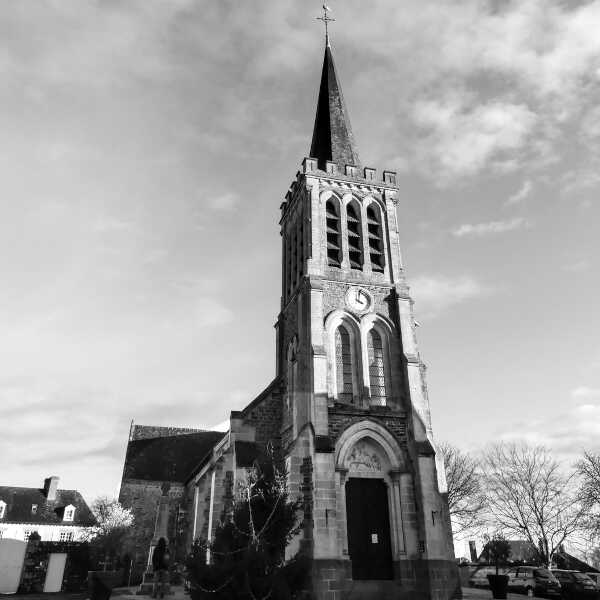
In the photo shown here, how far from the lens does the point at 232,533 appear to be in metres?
14.8

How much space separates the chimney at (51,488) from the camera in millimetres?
49062

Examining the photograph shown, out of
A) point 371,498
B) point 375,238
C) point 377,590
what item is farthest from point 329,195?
point 377,590

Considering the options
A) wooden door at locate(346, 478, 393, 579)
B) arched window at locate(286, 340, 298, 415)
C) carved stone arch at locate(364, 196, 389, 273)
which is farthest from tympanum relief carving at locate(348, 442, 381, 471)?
carved stone arch at locate(364, 196, 389, 273)

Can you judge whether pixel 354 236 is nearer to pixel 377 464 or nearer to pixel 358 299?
pixel 358 299

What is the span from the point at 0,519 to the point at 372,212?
43030 mm

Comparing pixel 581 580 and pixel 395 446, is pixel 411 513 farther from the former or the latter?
pixel 581 580

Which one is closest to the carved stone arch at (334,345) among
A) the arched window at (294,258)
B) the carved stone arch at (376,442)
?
the carved stone arch at (376,442)

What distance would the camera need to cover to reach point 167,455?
45562 millimetres

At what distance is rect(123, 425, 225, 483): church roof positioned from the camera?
4322cm

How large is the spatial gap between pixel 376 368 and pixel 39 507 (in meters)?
41.9

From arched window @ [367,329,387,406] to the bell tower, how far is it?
0.16 ft

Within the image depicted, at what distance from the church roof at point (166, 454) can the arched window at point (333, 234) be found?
26.8 metres

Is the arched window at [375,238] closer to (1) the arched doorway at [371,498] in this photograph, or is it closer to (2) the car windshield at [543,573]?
(1) the arched doorway at [371,498]

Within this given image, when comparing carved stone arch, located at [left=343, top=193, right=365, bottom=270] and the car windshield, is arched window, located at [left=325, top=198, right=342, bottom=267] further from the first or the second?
the car windshield
